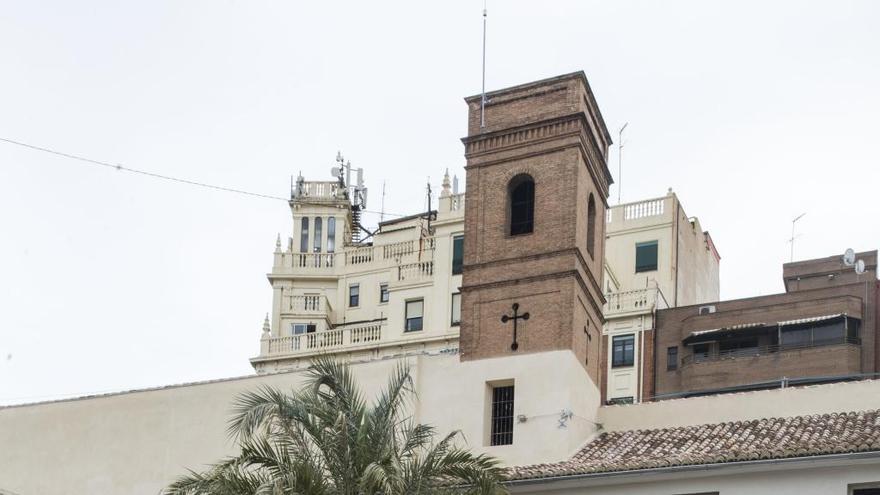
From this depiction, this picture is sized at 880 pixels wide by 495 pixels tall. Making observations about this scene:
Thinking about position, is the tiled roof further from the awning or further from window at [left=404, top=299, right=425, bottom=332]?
window at [left=404, top=299, right=425, bottom=332]

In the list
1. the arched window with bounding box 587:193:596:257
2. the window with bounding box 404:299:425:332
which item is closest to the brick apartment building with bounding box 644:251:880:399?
Result: the window with bounding box 404:299:425:332

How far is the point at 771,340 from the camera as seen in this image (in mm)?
72312

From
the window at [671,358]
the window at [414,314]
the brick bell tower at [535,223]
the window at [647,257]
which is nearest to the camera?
the brick bell tower at [535,223]

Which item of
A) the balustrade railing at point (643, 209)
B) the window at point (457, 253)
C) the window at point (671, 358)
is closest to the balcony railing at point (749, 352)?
the window at point (671, 358)

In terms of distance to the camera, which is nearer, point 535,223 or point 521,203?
point 535,223

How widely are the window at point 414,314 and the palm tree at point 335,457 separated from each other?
146 feet

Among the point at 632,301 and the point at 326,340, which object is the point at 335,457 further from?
the point at 326,340

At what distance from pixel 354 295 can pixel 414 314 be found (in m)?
4.93

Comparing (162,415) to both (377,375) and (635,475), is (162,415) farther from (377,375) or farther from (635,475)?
(635,475)

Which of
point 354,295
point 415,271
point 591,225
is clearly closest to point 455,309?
point 415,271

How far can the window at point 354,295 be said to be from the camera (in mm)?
82062

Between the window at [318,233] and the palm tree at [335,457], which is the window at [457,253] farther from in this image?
the palm tree at [335,457]

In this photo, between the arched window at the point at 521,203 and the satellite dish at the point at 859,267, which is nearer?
the arched window at the point at 521,203

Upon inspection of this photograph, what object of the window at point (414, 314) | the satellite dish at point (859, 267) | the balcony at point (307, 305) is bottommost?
the window at point (414, 314)
